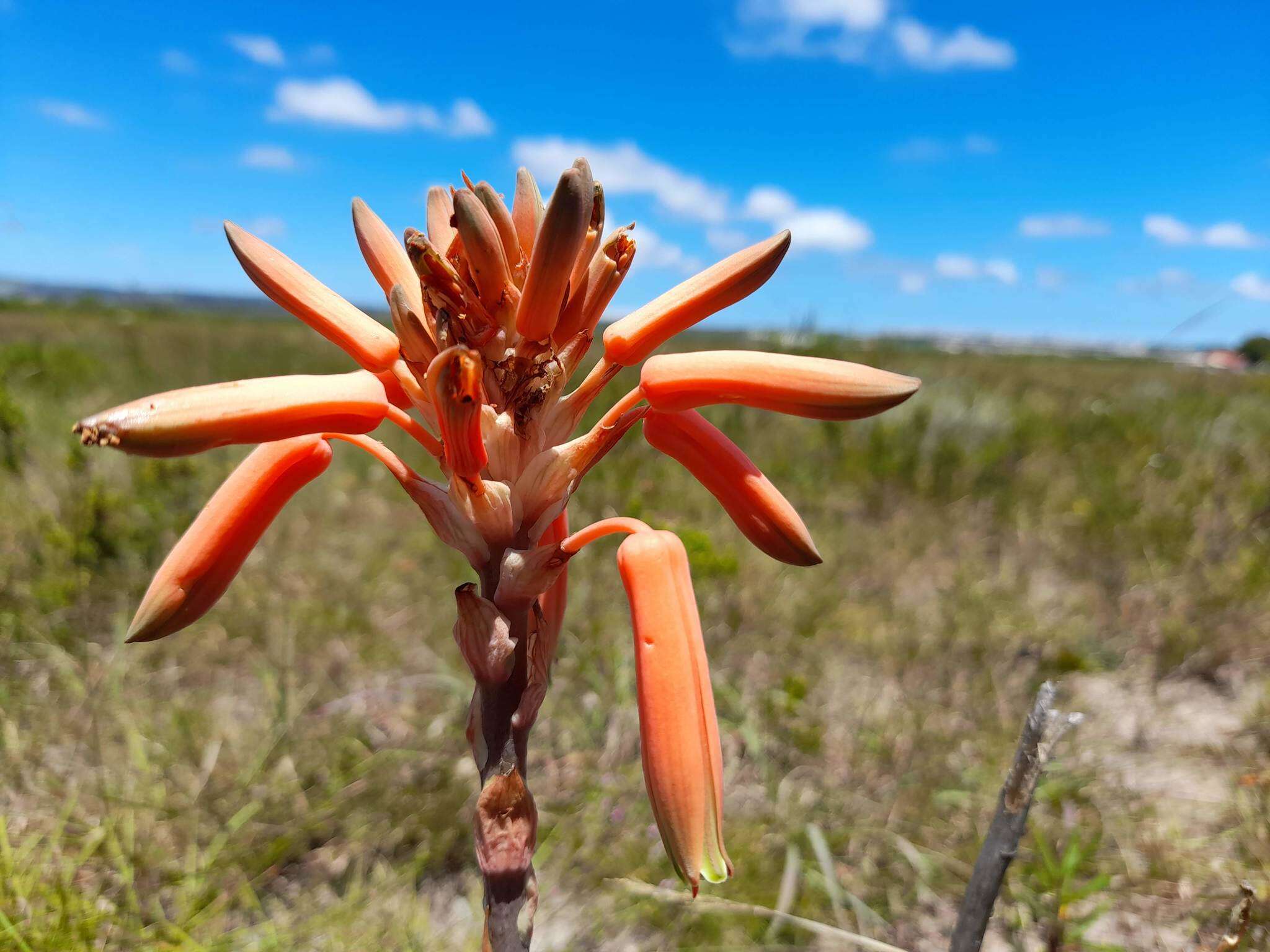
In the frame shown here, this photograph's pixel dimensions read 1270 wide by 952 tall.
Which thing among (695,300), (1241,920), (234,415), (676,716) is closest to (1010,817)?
(1241,920)

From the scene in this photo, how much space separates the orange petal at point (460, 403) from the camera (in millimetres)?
1021

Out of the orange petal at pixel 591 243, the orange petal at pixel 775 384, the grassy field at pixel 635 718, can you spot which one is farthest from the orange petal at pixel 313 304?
the grassy field at pixel 635 718

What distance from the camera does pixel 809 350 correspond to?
297 inches

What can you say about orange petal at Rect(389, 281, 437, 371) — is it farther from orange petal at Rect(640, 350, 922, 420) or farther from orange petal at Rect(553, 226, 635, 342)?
orange petal at Rect(640, 350, 922, 420)

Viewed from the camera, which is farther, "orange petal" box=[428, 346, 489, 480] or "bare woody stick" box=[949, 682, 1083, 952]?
"bare woody stick" box=[949, 682, 1083, 952]

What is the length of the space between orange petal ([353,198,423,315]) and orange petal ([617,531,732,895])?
0.69 meters

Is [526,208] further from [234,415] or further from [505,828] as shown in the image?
[505,828]

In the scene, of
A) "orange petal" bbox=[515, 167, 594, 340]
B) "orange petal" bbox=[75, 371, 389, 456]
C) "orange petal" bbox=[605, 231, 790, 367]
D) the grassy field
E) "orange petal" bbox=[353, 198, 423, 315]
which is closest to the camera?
"orange petal" bbox=[75, 371, 389, 456]

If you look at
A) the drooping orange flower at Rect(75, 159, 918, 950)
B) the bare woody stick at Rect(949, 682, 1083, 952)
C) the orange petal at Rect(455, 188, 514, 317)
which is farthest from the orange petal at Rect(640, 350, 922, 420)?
the bare woody stick at Rect(949, 682, 1083, 952)

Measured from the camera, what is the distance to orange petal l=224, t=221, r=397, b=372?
124 centimetres

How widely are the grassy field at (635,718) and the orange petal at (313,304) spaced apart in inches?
71.3

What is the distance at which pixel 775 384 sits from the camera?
1131 mm

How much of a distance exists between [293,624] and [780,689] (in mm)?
2724

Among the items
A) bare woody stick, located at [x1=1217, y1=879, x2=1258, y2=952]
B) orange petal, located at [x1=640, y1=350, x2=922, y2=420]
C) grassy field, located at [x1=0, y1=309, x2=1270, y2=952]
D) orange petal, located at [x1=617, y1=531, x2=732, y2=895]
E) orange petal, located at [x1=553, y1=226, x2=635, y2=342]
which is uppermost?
orange petal, located at [x1=553, y1=226, x2=635, y2=342]
